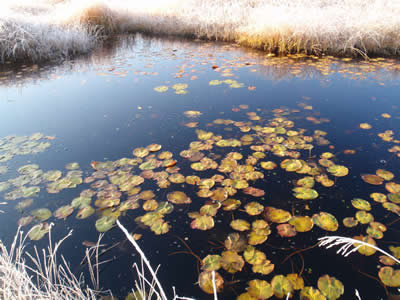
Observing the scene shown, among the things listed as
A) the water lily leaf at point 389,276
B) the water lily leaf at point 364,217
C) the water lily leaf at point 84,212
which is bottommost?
the water lily leaf at point 389,276

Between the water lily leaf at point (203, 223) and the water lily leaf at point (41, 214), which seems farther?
the water lily leaf at point (41, 214)

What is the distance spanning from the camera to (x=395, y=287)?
1404mm

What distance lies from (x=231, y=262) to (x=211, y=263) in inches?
4.7

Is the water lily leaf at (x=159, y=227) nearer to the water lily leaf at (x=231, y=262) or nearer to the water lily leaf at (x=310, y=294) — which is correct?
the water lily leaf at (x=231, y=262)

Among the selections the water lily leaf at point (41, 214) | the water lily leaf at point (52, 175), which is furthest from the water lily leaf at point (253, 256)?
the water lily leaf at point (52, 175)

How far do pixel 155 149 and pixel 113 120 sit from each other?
3.21 ft

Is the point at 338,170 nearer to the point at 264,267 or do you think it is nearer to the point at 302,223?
the point at 302,223

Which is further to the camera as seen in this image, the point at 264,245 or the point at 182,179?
the point at 182,179

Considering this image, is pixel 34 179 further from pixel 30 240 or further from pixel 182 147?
pixel 182 147

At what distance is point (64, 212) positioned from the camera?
1.93m

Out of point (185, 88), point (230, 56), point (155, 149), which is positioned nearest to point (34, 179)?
point (155, 149)

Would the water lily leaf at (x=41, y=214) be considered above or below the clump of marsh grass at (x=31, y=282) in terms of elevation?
below

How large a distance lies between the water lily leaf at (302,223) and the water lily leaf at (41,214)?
1772 millimetres

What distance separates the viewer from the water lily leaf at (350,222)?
69.0 inches
